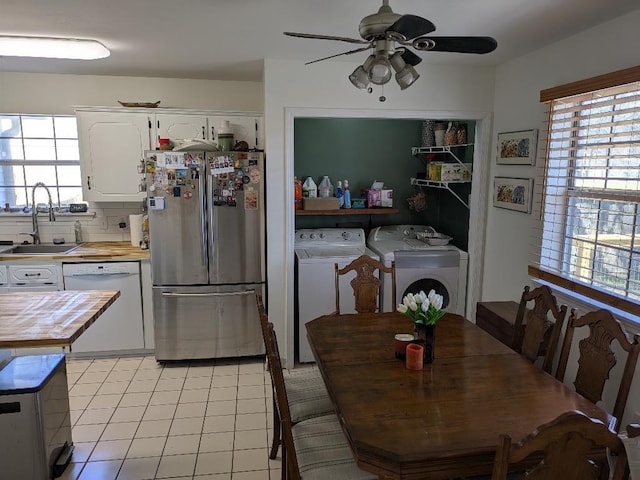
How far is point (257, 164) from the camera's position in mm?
3428

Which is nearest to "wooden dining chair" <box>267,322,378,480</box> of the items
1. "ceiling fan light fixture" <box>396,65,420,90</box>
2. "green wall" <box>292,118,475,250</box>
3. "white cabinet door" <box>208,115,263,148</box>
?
"ceiling fan light fixture" <box>396,65,420,90</box>

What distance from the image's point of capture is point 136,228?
3.89 meters

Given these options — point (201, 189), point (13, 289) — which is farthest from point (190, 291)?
point (13, 289)

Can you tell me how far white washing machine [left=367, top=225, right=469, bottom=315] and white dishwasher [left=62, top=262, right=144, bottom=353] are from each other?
6.65 feet

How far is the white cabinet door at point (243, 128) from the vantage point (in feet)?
12.4

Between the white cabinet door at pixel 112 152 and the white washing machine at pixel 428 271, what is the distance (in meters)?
2.18

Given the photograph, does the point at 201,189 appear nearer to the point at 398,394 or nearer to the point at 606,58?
the point at 398,394

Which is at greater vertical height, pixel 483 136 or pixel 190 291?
pixel 483 136

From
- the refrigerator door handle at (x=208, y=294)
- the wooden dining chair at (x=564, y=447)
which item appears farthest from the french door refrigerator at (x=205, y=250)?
the wooden dining chair at (x=564, y=447)

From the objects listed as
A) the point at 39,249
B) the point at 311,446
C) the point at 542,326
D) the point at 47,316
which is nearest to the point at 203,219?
the point at 47,316

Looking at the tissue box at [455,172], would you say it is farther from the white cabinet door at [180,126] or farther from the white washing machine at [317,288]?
the white cabinet door at [180,126]

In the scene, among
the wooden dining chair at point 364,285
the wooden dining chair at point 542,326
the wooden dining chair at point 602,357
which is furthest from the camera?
the wooden dining chair at point 364,285

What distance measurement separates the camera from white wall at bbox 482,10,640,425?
2301 millimetres

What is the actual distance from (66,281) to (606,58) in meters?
3.94
